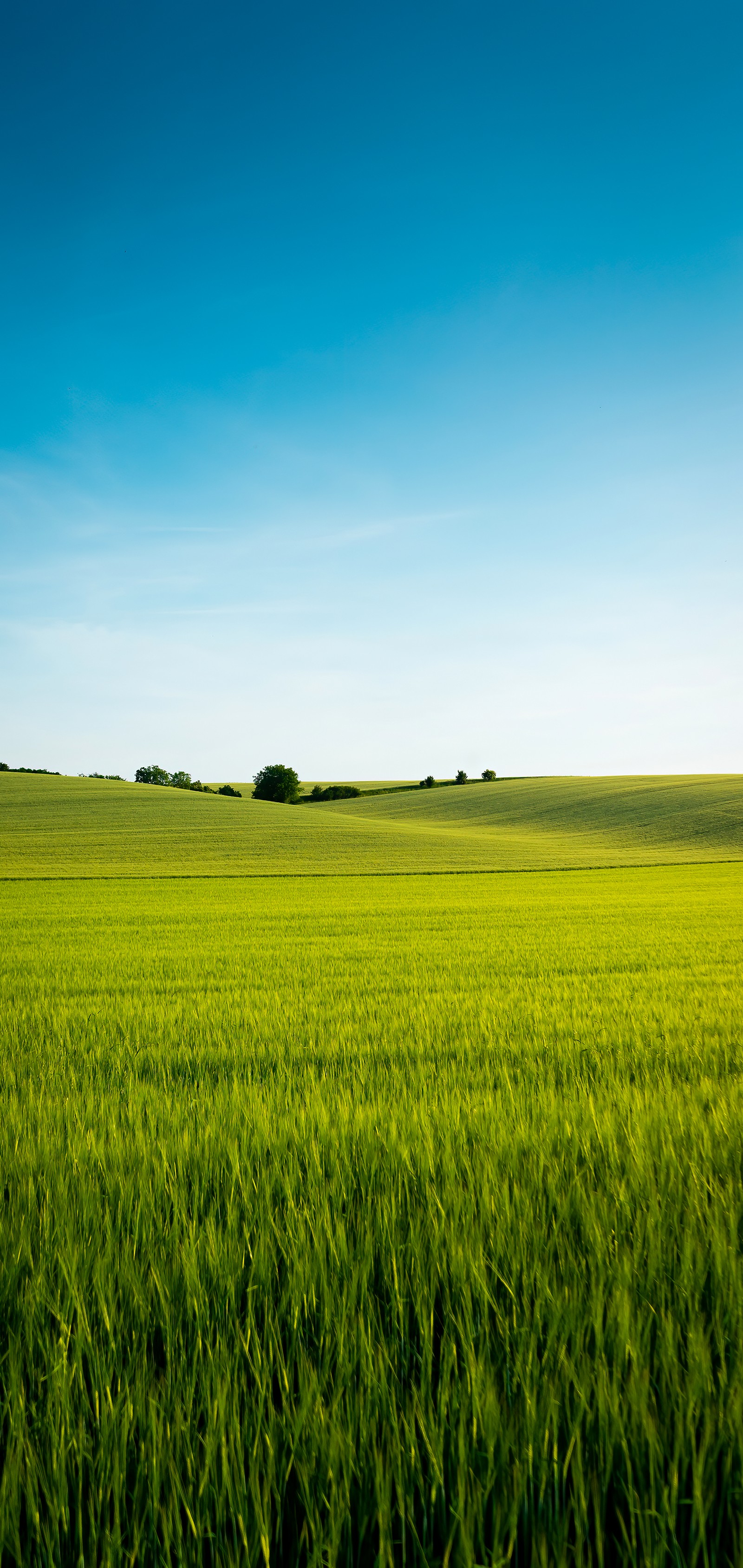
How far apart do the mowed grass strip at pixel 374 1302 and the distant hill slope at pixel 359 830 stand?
2793 cm

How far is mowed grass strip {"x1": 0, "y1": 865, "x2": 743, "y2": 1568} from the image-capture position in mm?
1271

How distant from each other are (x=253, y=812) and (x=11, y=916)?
37674mm

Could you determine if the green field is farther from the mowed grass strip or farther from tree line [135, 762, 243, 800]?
tree line [135, 762, 243, 800]

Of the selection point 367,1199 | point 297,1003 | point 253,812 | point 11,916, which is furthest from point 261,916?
point 253,812

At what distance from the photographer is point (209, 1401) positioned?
1.49 metres

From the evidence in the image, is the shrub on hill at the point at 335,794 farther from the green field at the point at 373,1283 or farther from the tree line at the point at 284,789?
the green field at the point at 373,1283

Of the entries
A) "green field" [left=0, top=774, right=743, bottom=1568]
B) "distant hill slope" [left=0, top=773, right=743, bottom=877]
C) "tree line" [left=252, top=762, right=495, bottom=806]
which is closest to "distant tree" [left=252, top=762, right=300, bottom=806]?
"tree line" [left=252, top=762, right=495, bottom=806]

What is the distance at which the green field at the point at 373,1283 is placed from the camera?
1274 mm

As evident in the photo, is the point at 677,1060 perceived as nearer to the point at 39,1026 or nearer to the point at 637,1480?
the point at 637,1480

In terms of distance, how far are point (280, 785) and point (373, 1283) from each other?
276ft

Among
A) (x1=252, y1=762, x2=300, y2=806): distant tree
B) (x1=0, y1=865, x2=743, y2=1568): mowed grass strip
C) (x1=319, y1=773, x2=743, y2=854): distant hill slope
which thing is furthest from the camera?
(x1=252, y1=762, x2=300, y2=806): distant tree

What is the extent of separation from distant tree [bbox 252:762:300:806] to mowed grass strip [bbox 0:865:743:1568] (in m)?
80.6

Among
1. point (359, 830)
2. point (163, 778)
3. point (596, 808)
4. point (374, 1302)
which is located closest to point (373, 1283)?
point (374, 1302)

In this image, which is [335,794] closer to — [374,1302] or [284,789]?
[284,789]
